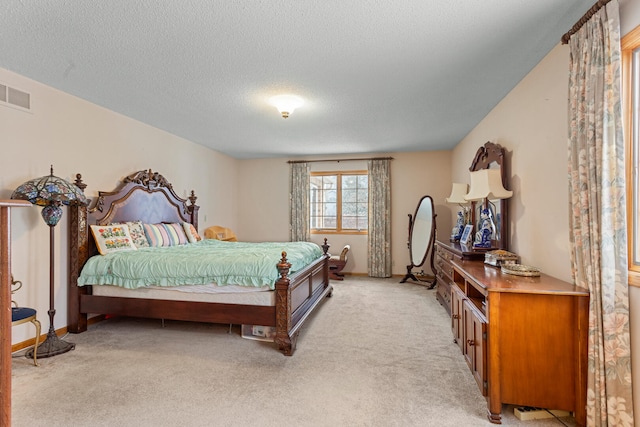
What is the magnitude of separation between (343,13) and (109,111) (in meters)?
3.27

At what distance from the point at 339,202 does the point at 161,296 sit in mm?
4235

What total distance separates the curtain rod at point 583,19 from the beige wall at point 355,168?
13.9 feet

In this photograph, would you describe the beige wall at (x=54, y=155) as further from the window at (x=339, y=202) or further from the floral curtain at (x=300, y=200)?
the window at (x=339, y=202)

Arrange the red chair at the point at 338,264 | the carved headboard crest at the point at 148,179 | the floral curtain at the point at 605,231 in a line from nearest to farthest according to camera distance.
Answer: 1. the floral curtain at the point at 605,231
2. the carved headboard crest at the point at 148,179
3. the red chair at the point at 338,264

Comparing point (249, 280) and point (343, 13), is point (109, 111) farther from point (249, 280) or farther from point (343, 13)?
point (343, 13)

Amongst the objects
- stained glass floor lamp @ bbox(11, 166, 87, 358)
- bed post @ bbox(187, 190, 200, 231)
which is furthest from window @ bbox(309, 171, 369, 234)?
stained glass floor lamp @ bbox(11, 166, 87, 358)

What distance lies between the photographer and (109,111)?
12.8 ft

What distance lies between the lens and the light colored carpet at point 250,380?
200 cm

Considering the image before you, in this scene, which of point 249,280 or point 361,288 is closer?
point 249,280

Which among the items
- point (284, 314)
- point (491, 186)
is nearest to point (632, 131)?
point (491, 186)

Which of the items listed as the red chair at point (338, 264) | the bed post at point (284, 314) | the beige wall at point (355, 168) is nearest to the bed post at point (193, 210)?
the beige wall at point (355, 168)

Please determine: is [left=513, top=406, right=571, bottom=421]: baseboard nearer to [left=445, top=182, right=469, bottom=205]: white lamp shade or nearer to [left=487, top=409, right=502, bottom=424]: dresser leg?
[left=487, top=409, right=502, bottom=424]: dresser leg

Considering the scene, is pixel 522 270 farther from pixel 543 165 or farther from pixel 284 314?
pixel 284 314

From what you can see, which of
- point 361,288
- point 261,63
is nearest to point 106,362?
point 261,63
